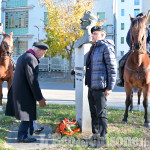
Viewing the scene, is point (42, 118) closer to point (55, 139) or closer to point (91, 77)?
point (55, 139)

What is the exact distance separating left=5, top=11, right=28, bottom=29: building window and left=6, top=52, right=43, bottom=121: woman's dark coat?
30.6 metres

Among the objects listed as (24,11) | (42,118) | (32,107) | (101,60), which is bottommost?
(42,118)

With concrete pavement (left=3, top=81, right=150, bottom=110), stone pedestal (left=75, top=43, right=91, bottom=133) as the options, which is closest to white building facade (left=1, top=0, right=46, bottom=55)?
concrete pavement (left=3, top=81, right=150, bottom=110)

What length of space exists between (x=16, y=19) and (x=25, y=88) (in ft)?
106

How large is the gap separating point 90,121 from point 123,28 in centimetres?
3747

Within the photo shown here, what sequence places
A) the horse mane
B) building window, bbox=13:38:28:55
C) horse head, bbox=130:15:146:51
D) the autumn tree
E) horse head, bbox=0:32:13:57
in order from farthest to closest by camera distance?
1. building window, bbox=13:38:28:55
2. the autumn tree
3. horse head, bbox=0:32:13:57
4. the horse mane
5. horse head, bbox=130:15:146:51

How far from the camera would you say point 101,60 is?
4484mm

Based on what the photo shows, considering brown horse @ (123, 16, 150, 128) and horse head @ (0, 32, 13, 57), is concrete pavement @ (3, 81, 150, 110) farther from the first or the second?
horse head @ (0, 32, 13, 57)

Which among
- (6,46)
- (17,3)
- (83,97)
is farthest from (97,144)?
(17,3)

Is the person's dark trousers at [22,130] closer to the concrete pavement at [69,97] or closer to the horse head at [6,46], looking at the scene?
the horse head at [6,46]

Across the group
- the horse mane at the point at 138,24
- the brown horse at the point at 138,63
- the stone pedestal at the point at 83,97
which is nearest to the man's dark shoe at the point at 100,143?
the stone pedestal at the point at 83,97

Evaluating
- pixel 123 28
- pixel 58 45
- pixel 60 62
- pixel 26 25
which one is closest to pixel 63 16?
pixel 58 45

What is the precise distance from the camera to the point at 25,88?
4551 millimetres

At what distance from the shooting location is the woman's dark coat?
448 cm
